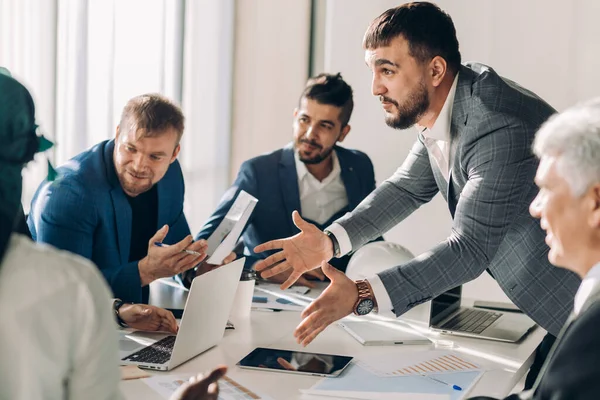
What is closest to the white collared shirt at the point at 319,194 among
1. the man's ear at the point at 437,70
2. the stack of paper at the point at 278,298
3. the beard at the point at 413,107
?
the stack of paper at the point at 278,298

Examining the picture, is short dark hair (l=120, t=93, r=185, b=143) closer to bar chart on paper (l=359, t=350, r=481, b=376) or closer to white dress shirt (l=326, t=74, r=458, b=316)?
white dress shirt (l=326, t=74, r=458, b=316)

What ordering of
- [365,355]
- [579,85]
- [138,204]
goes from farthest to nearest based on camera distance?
[579,85], [138,204], [365,355]

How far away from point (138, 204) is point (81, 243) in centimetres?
37

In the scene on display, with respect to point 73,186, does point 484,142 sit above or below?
above

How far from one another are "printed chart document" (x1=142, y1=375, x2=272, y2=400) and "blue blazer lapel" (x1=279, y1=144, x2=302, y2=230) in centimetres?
167

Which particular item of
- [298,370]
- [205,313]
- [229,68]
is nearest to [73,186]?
[205,313]

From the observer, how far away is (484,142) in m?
2.26

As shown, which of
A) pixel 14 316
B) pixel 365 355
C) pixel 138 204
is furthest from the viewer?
pixel 138 204

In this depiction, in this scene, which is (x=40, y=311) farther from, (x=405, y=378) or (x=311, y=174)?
(x=311, y=174)

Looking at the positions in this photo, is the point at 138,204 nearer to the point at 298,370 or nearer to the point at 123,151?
the point at 123,151

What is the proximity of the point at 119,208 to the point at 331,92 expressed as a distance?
4.35 feet

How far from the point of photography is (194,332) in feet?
6.63

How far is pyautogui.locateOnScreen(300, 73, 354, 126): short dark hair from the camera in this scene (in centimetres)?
364

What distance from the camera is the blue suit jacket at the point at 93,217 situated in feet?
8.36
